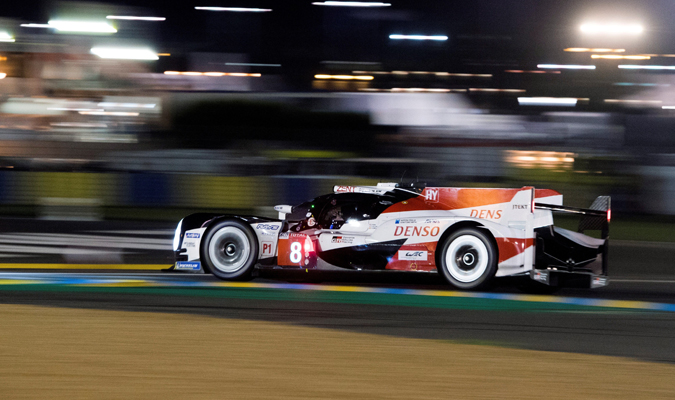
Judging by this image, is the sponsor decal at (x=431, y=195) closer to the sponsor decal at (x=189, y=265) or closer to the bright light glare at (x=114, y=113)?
the sponsor decal at (x=189, y=265)

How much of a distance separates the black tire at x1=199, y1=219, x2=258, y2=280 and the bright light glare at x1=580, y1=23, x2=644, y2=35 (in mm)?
23403

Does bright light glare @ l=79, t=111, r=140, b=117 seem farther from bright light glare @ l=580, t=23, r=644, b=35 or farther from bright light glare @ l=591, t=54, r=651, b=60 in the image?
bright light glare @ l=580, t=23, r=644, b=35

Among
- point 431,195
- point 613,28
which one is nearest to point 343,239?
point 431,195

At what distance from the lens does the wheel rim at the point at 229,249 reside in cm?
805

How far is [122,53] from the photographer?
2753 cm

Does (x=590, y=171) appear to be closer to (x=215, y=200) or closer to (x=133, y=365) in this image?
(x=215, y=200)

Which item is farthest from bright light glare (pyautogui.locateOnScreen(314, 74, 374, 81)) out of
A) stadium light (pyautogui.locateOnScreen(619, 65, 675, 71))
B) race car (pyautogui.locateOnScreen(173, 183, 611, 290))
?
race car (pyautogui.locateOnScreen(173, 183, 611, 290))

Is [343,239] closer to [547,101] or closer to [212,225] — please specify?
[212,225]

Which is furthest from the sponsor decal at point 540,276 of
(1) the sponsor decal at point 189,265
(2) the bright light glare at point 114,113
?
(2) the bright light glare at point 114,113

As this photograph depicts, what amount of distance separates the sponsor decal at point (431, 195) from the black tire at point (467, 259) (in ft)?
1.79

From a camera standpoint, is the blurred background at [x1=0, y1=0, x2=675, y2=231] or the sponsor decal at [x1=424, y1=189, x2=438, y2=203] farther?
the blurred background at [x1=0, y1=0, x2=675, y2=231]

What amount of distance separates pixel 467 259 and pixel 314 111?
64.9ft

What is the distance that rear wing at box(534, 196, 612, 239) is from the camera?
25.1 feet

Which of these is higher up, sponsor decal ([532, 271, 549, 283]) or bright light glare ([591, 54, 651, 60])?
bright light glare ([591, 54, 651, 60])
